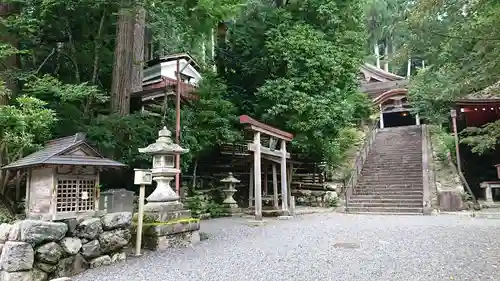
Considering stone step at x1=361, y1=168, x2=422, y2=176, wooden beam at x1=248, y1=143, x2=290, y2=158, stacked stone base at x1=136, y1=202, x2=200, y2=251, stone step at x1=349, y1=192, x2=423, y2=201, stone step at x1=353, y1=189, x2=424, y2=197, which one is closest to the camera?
stacked stone base at x1=136, y1=202, x2=200, y2=251

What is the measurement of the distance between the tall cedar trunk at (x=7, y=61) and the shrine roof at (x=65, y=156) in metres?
2.73

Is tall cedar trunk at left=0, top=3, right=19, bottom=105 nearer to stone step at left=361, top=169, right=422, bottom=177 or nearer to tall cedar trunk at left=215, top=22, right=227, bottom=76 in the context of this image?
tall cedar trunk at left=215, top=22, right=227, bottom=76

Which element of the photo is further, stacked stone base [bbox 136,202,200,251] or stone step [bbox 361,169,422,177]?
stone step [bbox 361,169,422,177]

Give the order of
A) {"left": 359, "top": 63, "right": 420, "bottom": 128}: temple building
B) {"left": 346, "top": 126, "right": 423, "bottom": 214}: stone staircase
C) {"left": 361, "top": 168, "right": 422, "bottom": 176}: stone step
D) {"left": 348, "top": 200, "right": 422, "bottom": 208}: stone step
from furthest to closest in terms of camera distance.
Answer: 1. {"left": 359, "top": 63, "right": 420, "bottom": 128}: temple building
2. {"left": 361, "top": 168, "right": 422, "bottom": 176}: stone step
3. {"left": 346, "top": 126, "right": 423, "bottom": 214}: stone staircase
4. {"left": 348, "top": 200, "right": 422, "bottom": 208}: stone step

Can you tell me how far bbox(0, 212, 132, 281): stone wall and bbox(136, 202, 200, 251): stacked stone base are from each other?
69cm

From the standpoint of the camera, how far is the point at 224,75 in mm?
15703

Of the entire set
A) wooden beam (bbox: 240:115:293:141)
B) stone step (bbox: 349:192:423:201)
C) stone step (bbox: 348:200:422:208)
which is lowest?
stone step (bbox: 348:200:422:208)

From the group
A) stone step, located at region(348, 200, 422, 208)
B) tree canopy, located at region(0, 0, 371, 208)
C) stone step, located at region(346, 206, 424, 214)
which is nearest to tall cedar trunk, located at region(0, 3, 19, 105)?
tree canopy, located at region(0, 0, 371, 208)

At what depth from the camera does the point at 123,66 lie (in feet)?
31.6

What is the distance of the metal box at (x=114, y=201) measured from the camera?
781 centimetres

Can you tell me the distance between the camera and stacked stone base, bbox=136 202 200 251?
605 cm

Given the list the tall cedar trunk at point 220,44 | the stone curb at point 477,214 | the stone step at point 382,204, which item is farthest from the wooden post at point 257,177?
the tall cedar trunk at point 220,44

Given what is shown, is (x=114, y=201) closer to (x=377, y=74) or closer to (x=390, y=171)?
(x=390, y=171)

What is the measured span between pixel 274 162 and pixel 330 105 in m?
3.36
